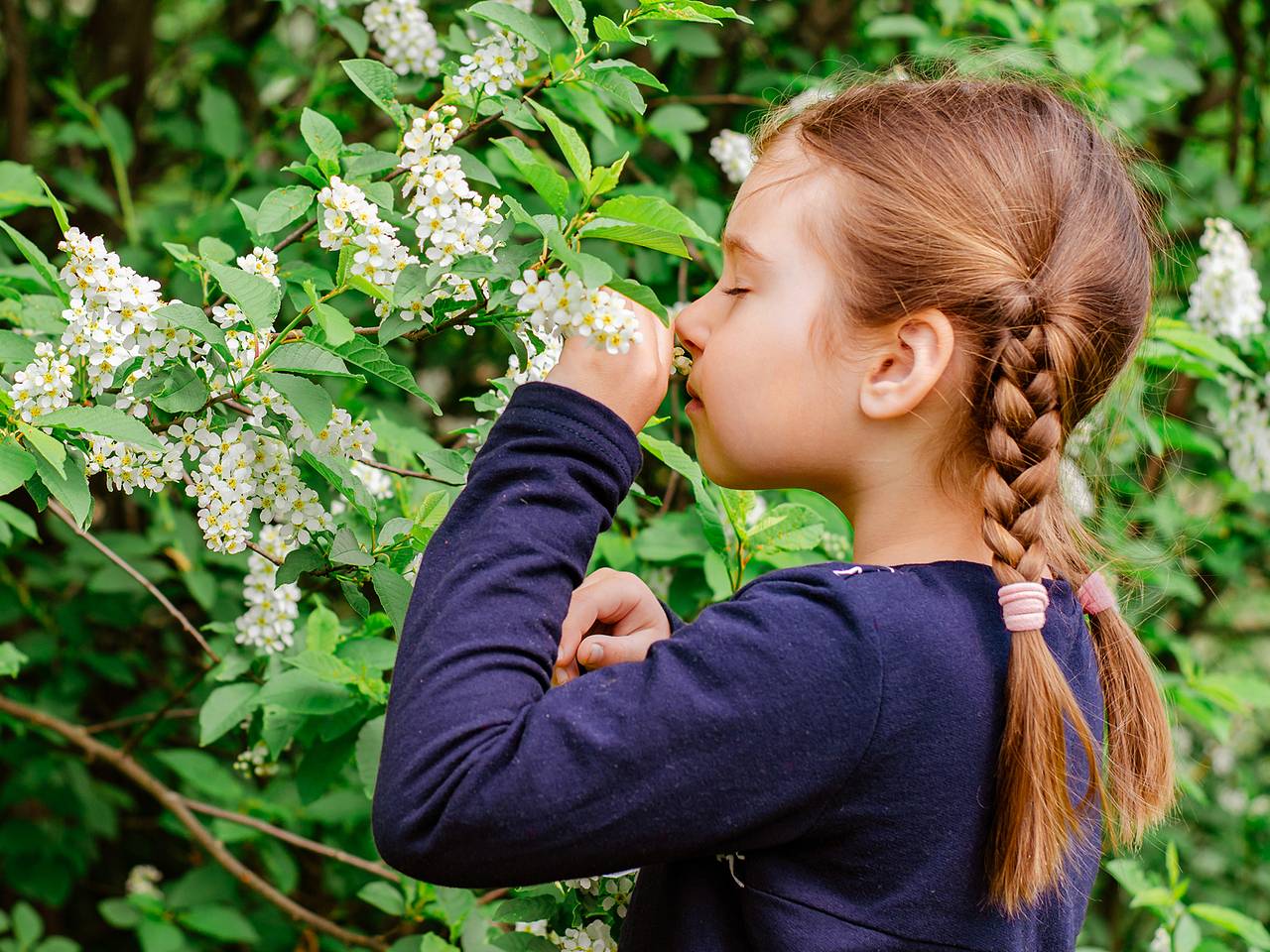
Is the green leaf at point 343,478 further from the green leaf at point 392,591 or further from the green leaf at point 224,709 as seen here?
the green leaf at point 224,709

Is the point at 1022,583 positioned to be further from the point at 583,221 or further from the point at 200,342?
the point at 200,342

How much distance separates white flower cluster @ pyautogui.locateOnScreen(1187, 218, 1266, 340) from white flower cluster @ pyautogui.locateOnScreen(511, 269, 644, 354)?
1756mm

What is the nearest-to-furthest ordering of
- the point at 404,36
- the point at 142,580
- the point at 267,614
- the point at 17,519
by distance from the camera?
the point at 142,580
the point at 267,614
the point at 17,519
the point at 404,36

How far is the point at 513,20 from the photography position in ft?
4.27

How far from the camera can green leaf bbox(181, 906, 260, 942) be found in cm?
225

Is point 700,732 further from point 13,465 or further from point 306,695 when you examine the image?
point 306,695

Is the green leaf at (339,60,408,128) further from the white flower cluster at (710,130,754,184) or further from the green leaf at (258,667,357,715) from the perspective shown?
the white flower cluster at (710,130,754,184)

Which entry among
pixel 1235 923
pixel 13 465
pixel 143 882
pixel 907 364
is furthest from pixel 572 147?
pixel 143 882

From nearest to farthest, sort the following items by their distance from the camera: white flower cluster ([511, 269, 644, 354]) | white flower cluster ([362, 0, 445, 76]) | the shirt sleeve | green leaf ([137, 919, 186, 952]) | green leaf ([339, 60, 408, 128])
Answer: the shirt sleeve → white flower cluster ([511, 269, 644, 354]) → green leaf ([339, 60, 408, 128]) → white flower cluster ([362, 0, 445, 76]) → green leaf ([137, 919, 186, 952])

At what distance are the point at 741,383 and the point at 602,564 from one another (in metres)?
0.84

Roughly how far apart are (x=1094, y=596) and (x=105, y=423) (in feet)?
3.05

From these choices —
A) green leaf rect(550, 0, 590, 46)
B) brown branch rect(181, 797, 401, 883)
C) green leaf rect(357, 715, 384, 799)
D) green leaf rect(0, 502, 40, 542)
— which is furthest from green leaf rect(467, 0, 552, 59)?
brown branch rect(181, 797, 401, 883)

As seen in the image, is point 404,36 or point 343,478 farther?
point 404,36

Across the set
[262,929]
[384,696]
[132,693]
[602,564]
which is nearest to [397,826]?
[384,696]
